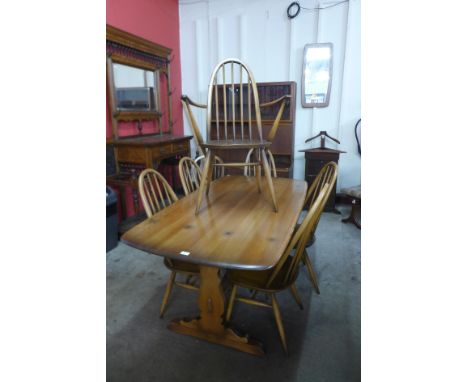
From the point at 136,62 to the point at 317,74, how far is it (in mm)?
2192

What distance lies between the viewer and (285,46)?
12.5 feet

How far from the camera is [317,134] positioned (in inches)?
154

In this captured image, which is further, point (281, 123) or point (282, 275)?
point (281, 123)

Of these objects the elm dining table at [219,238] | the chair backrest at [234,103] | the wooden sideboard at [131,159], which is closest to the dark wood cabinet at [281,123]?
the chair backrest at [234,103]

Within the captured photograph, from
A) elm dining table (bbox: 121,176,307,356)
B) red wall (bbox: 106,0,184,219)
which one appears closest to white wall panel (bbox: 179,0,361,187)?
red wall (bbox: 106,0,184,219)

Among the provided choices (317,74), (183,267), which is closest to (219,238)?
(183,267)

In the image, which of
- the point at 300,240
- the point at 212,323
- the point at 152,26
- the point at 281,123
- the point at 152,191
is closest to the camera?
the point at 300,240

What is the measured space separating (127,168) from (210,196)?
1498 mm

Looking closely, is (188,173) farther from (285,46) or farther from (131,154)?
(285,46)

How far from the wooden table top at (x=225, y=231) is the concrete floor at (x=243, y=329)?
0.70 meters
